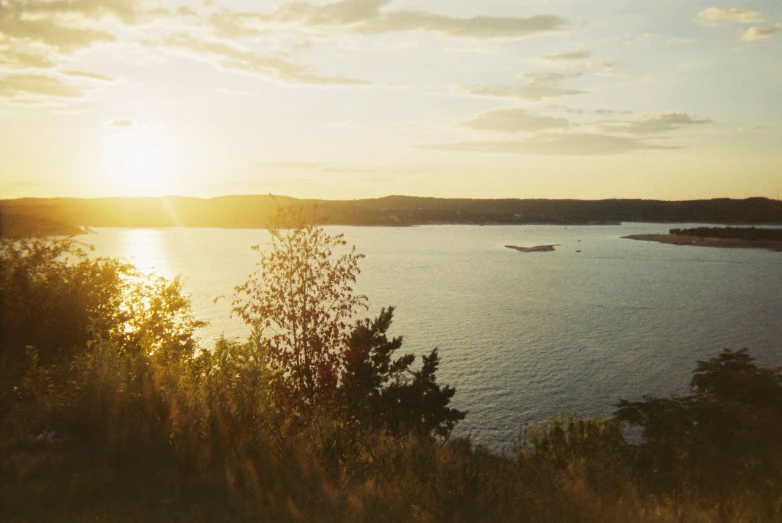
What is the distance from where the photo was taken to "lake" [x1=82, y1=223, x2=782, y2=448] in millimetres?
38594

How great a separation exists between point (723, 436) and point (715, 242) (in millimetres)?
153851

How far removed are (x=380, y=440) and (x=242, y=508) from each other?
8.77ft

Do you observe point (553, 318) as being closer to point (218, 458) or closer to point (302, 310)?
point (302, 310)

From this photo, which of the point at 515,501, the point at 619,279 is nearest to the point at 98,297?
the point at 515,501

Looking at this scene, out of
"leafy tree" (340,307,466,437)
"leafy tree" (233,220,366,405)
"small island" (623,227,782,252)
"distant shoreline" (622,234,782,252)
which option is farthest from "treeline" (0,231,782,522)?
"small island" (623,227,782,252)

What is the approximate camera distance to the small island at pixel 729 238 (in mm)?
140625

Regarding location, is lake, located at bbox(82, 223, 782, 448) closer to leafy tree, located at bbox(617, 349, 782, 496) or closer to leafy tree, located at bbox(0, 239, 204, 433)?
leafy tree, located at bbox(0, 239, 204, 433)

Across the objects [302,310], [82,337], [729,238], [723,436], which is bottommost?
[723,436]

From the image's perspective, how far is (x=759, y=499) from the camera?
1342 cm

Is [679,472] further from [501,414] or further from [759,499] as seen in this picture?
[501,414]

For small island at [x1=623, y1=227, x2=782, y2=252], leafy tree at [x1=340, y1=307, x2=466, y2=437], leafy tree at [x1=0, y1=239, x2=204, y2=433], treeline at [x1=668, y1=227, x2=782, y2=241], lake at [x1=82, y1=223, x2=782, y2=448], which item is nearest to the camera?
leafy tree at [x1=0, y1=239, x2=204, y2=433]

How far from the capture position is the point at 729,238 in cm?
15325

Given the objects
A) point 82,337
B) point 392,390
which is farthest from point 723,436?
point 82,337

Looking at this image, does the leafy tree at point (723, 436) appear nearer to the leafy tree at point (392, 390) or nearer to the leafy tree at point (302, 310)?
the leafy tree at point (392, 390)
